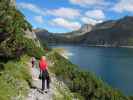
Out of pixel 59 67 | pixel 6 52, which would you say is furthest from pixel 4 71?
pixel 59 67

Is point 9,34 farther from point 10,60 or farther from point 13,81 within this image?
point 10,60

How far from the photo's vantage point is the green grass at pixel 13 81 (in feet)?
59.6

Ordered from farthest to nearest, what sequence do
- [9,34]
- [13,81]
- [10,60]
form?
1. [10,60]
2. [9,34]
3. [13,81]

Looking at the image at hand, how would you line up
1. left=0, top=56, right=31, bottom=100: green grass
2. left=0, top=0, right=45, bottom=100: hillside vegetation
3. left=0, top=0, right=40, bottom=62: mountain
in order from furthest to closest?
left=0, top=0, right=40, bottom=62: mountain < left=0, top=0, right=45, bottom=100: hillside vegetation < left=0, top=56, right=31, bottom=100: green grass

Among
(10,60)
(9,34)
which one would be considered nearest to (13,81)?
(9,34)

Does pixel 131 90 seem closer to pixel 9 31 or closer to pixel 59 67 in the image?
pixel 59 67

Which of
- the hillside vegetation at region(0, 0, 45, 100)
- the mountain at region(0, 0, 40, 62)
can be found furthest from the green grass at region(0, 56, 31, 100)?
the mountain at region(0, 0, 40, 62)

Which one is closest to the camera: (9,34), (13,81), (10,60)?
(13,81)

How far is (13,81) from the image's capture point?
2067 cm

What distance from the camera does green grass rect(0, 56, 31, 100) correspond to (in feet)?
59.6

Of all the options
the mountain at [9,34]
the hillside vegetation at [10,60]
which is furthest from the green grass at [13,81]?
the mountain at [9,34]

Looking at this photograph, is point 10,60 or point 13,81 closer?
point 13,81

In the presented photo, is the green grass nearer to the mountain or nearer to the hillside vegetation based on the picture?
the hillside vegetation

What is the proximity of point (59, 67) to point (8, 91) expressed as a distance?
22.3 meters
